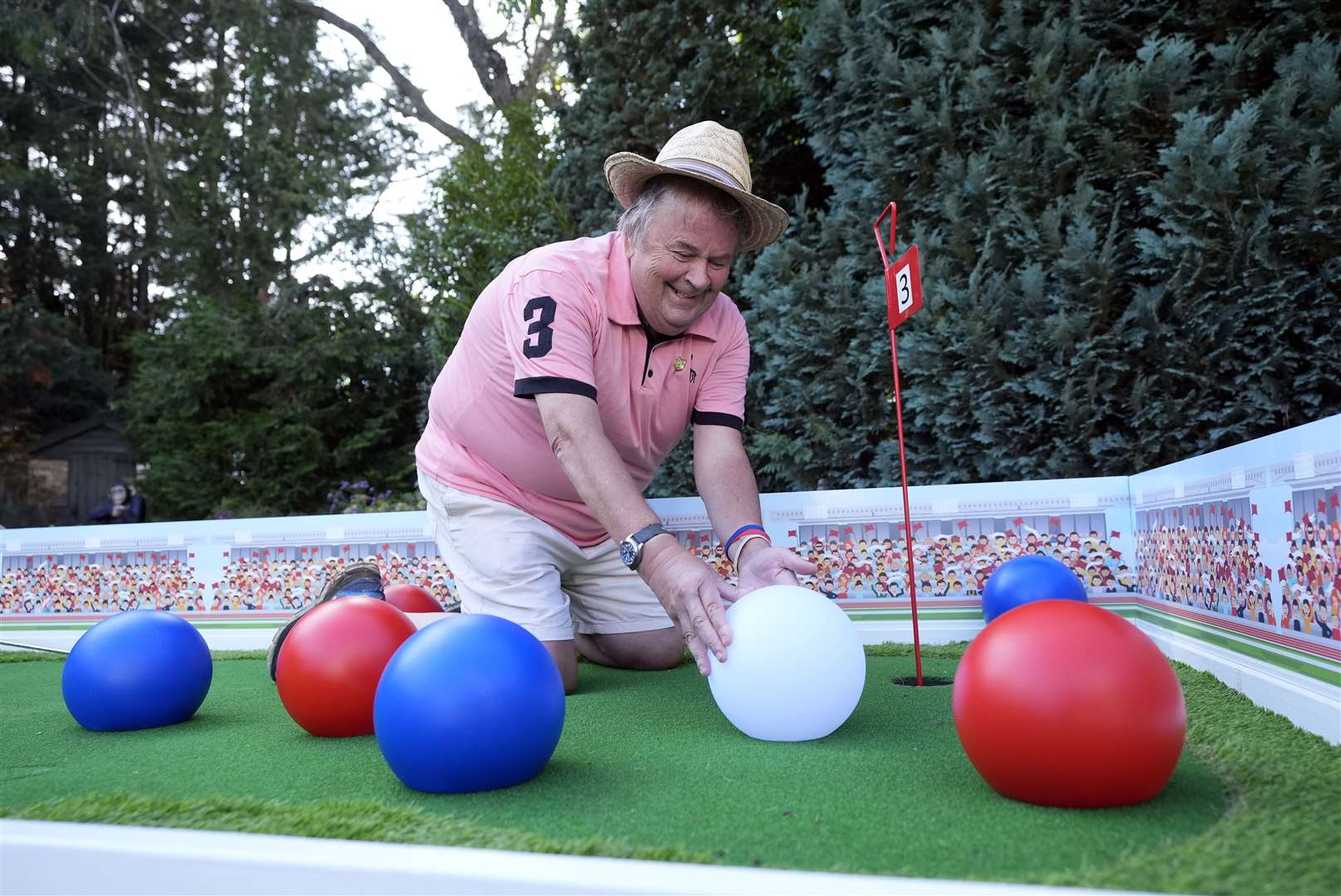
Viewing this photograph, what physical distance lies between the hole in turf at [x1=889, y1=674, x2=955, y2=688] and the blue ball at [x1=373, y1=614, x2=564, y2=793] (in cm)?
161

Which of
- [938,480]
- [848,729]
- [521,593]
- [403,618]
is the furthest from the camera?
[938,480]

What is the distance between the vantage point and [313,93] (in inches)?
689

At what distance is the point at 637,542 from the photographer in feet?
8.54

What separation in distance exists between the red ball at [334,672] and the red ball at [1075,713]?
5.65ft

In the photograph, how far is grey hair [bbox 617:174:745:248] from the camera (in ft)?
9.91

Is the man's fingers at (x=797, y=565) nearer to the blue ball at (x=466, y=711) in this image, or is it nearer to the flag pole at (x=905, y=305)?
the flag pole at (x=905, y=305)

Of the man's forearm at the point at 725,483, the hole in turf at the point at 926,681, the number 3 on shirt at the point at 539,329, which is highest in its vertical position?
the number 3 on shirt at the point at 539,329

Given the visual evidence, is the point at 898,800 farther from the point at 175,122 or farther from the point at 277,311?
the point at 175,122

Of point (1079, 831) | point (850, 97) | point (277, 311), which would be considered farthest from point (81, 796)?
point (277, 311)

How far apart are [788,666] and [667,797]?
0.53 meters

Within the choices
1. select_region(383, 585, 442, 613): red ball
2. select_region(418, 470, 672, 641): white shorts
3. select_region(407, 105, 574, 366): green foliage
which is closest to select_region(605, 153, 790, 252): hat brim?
select_region(418, 470, 672, 641): white shorts

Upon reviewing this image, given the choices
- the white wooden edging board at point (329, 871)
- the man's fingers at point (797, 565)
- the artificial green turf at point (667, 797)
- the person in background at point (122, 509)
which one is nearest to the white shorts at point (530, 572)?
the artificial green turf at point (667, 797)

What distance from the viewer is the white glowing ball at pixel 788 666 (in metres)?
2.35

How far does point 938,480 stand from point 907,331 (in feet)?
2.77
